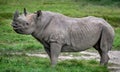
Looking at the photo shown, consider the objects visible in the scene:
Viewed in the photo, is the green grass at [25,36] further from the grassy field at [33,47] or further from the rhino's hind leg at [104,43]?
the rhino's hind leg at [104,43]

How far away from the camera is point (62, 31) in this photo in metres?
15.0

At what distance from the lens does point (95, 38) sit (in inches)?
622

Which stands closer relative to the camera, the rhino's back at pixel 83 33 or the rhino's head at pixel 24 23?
the rhino's head at pixel 24 23

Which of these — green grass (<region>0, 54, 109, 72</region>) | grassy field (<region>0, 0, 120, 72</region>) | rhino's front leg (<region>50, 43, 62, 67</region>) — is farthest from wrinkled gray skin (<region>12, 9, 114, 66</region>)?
grassy field (<region>0, 0, 120, 72</region>)

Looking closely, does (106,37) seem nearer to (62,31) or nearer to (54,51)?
(62,31)

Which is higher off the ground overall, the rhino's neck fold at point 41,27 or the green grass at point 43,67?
the rhino's neck fold at point 41,27

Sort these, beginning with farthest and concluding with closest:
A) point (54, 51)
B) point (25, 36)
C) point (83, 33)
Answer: point (25, 36)
point (83, 33)
point (54, 51)

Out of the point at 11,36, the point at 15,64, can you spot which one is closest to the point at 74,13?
the point at 11,36

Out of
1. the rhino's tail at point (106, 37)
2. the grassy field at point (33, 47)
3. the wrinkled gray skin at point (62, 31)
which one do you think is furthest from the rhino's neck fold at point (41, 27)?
the rhino's tail at point (106, 37)

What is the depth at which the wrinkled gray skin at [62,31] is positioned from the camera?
14562 mm

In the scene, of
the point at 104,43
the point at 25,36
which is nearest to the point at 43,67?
the point at 104,43

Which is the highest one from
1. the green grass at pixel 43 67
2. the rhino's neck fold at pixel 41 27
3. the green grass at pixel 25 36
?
the rhino's neck fold at pixel 41 27

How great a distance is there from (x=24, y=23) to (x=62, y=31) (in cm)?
142

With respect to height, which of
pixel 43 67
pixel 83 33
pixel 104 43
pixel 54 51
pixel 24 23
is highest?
pixel 24 23
